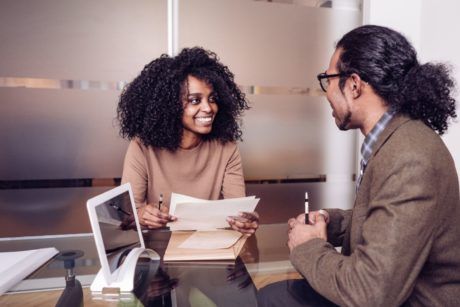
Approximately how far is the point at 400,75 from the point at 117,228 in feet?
2.73

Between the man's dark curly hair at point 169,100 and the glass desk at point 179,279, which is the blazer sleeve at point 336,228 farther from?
the man's dark curly hair at point 169,100

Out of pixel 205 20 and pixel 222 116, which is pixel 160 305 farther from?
pixel 205 20

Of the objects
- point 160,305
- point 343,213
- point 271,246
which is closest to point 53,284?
point 160,305

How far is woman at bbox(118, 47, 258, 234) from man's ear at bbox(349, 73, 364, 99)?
2.93ft

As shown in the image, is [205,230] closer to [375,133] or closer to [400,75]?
[375,133]

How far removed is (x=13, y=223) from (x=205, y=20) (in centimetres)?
162

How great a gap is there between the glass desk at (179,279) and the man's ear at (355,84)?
0.53 m

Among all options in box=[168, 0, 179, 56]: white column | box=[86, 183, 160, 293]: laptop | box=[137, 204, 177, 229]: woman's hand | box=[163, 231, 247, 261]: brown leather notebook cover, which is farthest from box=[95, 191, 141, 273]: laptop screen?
box=[168, 0, 179, 56]: white column

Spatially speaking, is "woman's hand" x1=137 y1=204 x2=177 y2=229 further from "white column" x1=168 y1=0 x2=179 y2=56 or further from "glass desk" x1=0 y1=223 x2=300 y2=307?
"white column" x1=168 y1=0 x2=179 y2=56

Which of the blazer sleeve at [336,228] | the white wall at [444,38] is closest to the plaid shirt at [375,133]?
the blazer sleeve at [336,228]

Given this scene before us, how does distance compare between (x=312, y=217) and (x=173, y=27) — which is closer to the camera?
(x=312, y=217)

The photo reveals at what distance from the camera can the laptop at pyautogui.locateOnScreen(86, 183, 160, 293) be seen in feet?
2.82

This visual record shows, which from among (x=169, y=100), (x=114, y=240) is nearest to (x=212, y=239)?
(x=114, y=240)

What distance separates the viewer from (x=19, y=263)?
40.4 inches
